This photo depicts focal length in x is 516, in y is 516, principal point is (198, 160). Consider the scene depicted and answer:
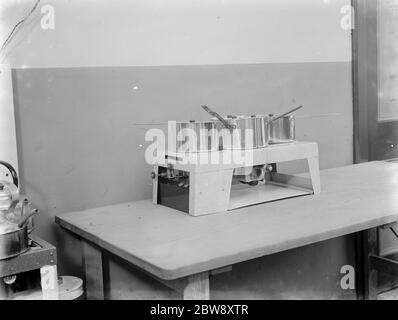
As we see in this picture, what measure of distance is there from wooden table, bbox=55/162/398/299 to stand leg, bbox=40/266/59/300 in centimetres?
17

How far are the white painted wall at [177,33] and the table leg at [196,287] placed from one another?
98 centimetres

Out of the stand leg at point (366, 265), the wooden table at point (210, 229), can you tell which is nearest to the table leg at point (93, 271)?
the wooden table at point (210, 229)

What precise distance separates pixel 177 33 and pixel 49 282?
1186mm

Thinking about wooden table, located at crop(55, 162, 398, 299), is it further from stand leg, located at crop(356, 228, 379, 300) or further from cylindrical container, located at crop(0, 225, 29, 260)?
stand leg, located at crop(356, 228, 379, 300)

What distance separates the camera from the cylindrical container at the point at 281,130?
202 centimetres

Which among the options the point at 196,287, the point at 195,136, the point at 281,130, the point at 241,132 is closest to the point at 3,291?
the point at 196,287

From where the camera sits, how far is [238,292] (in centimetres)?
241

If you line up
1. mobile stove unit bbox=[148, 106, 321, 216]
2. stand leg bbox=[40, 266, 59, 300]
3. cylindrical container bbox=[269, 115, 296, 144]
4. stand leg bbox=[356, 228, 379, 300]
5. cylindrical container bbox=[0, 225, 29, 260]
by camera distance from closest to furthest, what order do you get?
cylindrical container bbox=[0, 225, 29, 260] → stand leg bbox=[40, 266, 59, 300] → mobile stove unit bbox=[148, 106, 321, 216] → cylindrical container bbox=[269, 115, 296, 144] → stand leg bbox=[356, 228, 379, 300]

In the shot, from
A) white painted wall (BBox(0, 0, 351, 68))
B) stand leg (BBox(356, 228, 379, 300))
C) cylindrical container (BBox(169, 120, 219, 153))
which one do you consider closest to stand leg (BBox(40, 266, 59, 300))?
cylindrical container (BBox(169, 120, 219, 153))

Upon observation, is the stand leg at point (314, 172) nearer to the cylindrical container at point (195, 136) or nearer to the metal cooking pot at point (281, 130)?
the metal cooking pot at point (281, 130)

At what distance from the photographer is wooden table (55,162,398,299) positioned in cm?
138

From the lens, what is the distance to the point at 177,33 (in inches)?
85.8
